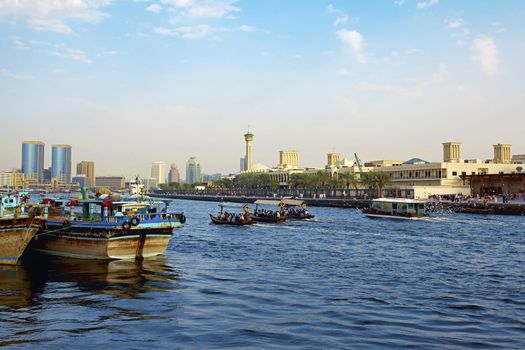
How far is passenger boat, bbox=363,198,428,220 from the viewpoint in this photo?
3002 inches

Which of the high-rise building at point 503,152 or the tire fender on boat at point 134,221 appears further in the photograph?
the high-rise building at point 503,152

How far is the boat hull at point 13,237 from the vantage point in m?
31.9

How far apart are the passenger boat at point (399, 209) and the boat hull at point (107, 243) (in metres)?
47.2

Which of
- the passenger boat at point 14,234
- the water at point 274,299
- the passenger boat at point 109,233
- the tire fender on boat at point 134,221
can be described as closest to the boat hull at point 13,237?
the passenger boat at point 14,234

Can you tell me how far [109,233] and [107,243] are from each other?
66cm

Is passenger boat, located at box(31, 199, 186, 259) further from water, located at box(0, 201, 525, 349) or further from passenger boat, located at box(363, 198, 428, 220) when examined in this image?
passenger boat, located at box(363, 198, 428, 220)

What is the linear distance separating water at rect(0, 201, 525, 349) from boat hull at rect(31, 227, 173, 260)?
2.75 feet

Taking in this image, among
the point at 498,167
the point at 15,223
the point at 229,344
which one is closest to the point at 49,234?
the point at 15,223

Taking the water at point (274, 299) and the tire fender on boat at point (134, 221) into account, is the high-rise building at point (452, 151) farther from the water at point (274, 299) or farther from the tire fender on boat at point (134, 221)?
Answer: the tire fender on boat at point (134, 221)

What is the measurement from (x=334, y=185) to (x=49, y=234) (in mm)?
128162

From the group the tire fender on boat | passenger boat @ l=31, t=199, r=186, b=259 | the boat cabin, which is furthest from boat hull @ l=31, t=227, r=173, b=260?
the boat cabin

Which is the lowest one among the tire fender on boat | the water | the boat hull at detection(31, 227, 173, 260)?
the water

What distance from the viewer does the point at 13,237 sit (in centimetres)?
3212

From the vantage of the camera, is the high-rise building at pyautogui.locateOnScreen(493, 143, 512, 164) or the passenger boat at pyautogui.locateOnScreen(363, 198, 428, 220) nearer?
the passenger boat at pyautogui.locateOnScreen(363, 198, 428, 220)
